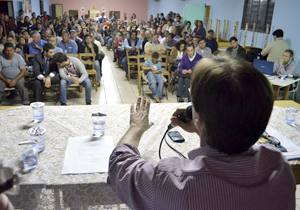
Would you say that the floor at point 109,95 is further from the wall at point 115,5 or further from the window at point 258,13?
the wall at point 115,5

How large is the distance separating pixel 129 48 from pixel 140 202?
6.02 meters

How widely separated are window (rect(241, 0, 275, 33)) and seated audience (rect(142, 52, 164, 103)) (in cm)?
367

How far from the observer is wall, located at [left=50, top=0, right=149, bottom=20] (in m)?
18.6

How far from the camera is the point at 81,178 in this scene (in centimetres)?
129

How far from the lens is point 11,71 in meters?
4.19

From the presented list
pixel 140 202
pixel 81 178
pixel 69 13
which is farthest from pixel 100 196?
pixel 69 13

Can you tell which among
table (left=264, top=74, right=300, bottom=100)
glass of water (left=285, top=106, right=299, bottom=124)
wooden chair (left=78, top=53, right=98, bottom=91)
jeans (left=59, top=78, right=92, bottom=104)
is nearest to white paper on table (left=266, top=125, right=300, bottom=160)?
glass of water (left=285, top=106, right=299, bottom=124)

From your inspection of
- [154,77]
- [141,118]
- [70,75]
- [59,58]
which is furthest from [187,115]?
[154,77]

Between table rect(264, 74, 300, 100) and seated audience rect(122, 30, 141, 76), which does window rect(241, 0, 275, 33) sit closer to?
table rect(264, 74, 300, 100)

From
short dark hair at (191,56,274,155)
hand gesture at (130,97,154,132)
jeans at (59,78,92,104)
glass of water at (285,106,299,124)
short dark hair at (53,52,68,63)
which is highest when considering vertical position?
short dark hair at (191,56,274,155)

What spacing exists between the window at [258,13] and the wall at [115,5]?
12.8 metres

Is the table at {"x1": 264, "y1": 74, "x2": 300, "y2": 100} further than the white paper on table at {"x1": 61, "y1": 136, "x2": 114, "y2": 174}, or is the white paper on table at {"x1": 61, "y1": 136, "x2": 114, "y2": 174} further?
the table at {"x1": 264, "y1": 74, "x2": 300, "y2": 100}

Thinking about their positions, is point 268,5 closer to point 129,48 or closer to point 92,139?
point 129,48

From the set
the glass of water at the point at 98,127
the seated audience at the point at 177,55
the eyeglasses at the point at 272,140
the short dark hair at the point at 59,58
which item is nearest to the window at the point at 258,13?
the seated audience at the point at 177,55
